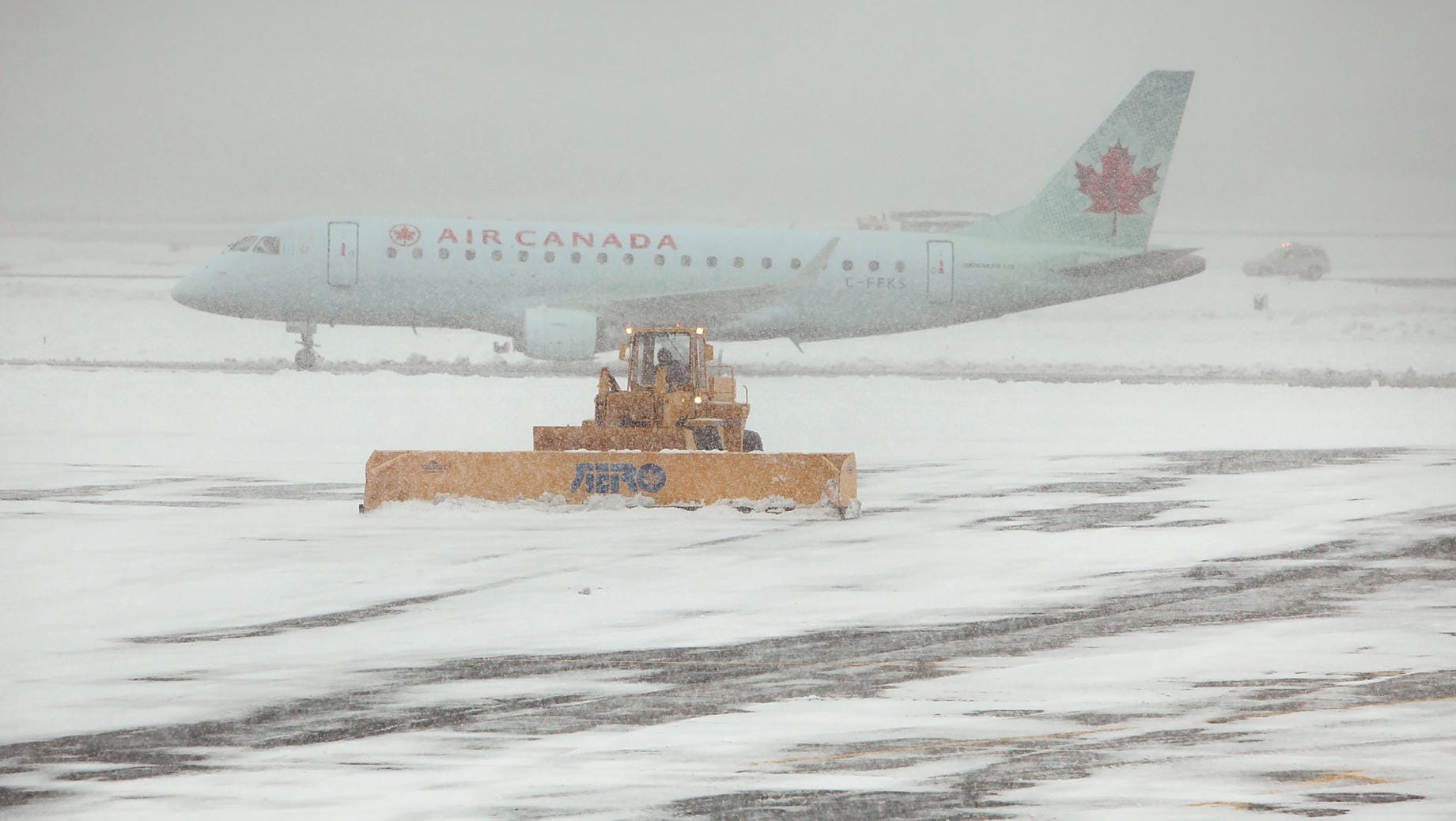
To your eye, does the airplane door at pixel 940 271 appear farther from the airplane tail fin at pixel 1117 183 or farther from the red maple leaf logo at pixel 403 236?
the red maple leaf logo at pixel 403 236

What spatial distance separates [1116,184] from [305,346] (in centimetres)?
1947

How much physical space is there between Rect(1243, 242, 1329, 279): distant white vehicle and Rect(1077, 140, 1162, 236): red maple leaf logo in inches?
1810

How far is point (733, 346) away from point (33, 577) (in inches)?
1775

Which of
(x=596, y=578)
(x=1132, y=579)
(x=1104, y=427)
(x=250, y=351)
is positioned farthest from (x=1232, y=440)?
(x=250, y=351)

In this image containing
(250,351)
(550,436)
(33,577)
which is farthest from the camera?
(250,351)

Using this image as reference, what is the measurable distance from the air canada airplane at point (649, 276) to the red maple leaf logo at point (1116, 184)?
2.30ft

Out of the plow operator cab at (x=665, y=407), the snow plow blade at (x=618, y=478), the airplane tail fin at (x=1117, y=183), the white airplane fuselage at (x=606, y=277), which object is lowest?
the snow plow blade at (x=618, y=478)

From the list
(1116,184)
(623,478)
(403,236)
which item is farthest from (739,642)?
(1116,184)

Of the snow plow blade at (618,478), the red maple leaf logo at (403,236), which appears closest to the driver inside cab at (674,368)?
the snow plow blade at (618,478)

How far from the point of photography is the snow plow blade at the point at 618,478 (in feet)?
55.6

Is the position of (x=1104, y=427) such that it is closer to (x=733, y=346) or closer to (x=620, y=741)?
(x=620, y=741)

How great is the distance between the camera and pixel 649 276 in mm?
36906

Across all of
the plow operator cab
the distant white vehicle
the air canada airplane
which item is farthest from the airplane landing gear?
the distant white vehicle

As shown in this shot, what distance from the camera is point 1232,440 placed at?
2697cm
